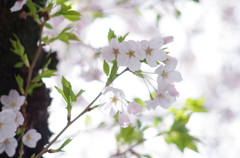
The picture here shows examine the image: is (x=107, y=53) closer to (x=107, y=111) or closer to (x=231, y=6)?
(x=107, y=111)

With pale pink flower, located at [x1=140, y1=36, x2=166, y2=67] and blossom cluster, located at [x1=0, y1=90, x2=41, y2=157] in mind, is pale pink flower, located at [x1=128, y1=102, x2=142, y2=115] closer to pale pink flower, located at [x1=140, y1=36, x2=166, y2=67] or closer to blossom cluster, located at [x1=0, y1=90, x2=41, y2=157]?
pale pink flower, located at [x1=140, y1=36, x2=166, y2=67]

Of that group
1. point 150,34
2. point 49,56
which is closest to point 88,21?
point 49,56

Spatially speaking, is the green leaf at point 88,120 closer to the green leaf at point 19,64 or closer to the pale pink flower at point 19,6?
the green leaf at point 19,64

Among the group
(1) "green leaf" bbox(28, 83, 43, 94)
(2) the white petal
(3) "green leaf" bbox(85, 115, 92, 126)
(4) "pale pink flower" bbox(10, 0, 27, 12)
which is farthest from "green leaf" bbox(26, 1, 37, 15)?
(3) "green leaf" bbox(85, 115, 92, 126)

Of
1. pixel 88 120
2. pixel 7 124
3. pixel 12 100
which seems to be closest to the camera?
pixel 7 124

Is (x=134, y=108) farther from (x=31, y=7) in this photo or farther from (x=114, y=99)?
(x=31, y=7)

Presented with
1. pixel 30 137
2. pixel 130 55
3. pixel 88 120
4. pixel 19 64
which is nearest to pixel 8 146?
pixel 30 137
